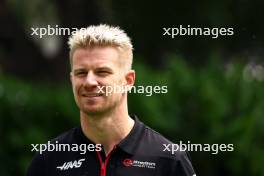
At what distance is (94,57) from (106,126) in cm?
41

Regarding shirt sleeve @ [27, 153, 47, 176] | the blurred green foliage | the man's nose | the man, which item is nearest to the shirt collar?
the man

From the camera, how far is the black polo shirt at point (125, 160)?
5.71 meters

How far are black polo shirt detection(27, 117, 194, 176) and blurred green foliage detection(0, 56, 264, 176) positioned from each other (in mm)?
4933

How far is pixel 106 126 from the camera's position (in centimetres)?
573

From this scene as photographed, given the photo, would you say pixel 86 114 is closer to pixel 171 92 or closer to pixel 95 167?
pixel 95 167

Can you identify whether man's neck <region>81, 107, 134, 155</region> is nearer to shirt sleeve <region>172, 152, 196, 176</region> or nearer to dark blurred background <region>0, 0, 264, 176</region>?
shirt sleeve <region>172, 152, 196, 176</region>

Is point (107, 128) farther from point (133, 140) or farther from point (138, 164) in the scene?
Result: point (138, 164)

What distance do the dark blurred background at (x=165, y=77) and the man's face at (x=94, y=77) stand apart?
5148 mm

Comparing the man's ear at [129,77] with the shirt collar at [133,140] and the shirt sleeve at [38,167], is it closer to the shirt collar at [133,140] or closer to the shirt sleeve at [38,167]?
the shirt collar at [133,140]

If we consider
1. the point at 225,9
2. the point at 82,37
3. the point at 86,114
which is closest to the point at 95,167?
the point at 86,114

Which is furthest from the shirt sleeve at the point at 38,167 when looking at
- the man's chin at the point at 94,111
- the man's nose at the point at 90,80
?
the man's nose at the point at 90,80

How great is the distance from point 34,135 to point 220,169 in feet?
7.54

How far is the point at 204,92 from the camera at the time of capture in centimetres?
1088

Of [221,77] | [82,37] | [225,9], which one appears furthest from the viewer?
[225,9]
